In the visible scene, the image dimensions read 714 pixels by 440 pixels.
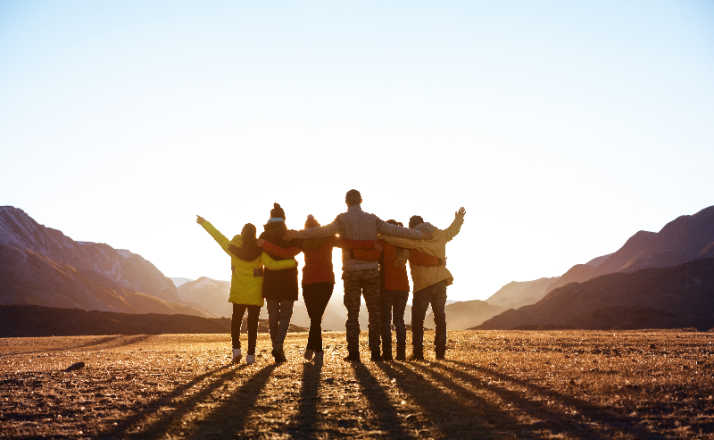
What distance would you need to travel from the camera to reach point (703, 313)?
226 feet

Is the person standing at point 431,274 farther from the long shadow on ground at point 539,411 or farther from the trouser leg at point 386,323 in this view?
the long shadow on ground at point 539,411

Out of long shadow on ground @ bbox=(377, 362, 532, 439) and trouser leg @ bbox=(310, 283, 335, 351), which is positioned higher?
trouser leg @ bbox=(310, 283, 335, 351)

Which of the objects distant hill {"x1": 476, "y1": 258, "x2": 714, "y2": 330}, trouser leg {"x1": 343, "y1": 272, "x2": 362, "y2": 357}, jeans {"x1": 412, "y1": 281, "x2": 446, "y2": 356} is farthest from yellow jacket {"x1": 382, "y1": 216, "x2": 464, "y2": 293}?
distant hill {"x1": 476, "y1": 258, "x2": 714, "y2": 330}

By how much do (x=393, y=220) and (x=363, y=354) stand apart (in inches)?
98.6

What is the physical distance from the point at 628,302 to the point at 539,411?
81337 millimetres

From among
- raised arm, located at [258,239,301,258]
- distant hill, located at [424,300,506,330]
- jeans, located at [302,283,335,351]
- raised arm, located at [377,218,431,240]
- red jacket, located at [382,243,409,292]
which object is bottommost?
distant hill, located at [424,300,506,330]

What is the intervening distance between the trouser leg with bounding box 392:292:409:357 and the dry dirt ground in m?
1.12

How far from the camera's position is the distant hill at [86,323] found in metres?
59.1

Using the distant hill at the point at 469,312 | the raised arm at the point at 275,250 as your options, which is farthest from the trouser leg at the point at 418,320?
the distant hill at the point at 469,312

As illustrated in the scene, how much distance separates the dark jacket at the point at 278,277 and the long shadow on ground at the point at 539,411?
3.23 meters

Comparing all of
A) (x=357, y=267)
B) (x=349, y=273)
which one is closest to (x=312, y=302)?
(x=349, y=273)

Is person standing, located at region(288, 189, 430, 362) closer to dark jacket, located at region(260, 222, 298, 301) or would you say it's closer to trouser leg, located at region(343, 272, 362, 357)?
trouser leg, located at region(343, 272, 362, 357)

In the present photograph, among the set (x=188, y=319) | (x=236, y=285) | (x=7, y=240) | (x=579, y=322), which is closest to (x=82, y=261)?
(x=7, y=240)

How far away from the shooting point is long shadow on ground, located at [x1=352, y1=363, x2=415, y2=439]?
476cm
